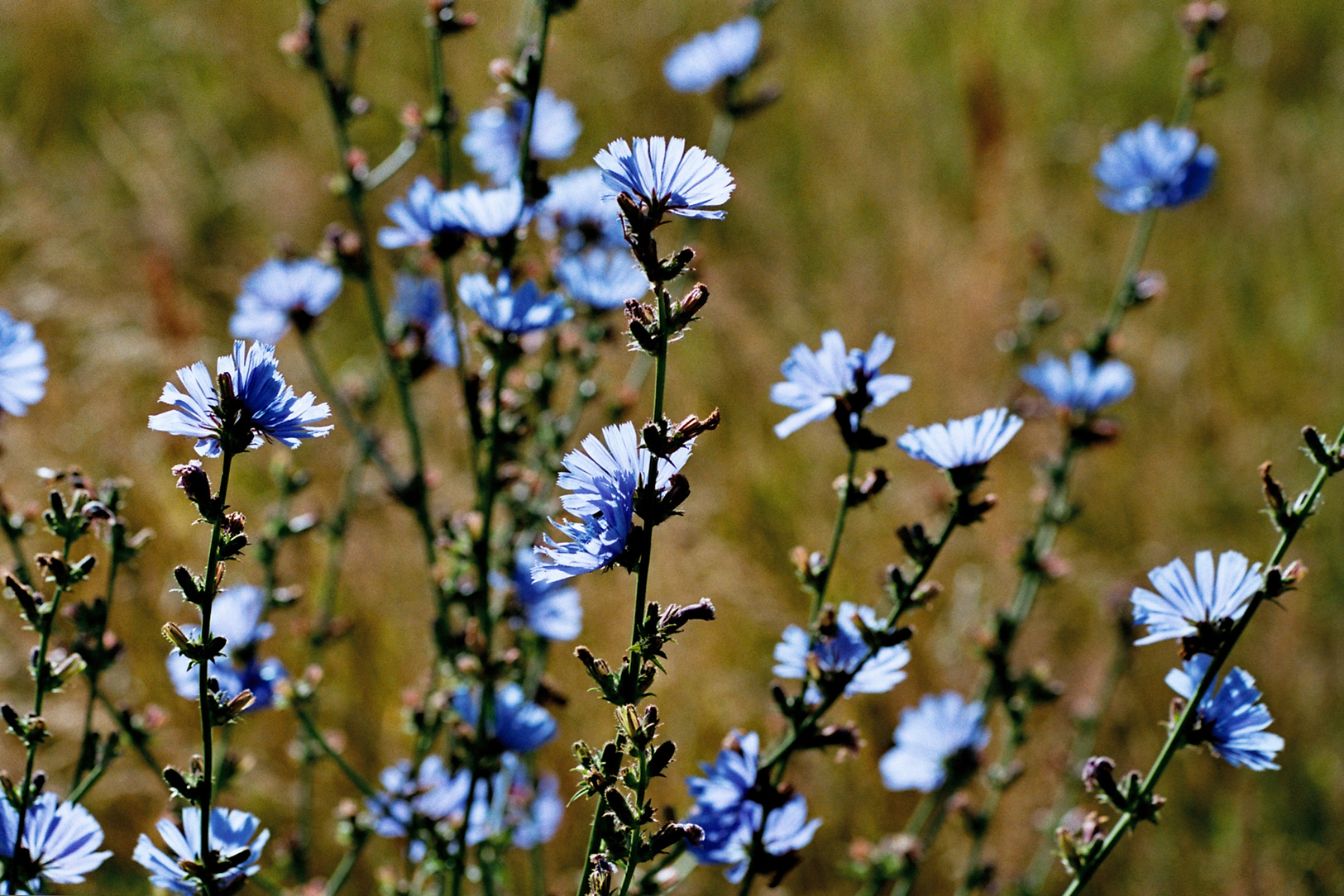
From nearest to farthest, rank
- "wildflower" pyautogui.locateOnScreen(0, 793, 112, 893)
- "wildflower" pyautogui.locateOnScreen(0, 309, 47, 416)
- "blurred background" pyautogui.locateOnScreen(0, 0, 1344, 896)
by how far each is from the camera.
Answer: "wildflower" pyautogui.locateOnScreen(0, 793, 112, 893) < "wildflower" pyautogui.locateOnScreen(0, 309, 47, 416) < "blurred background" pyautogui.locateOnScreen(0, 0, 1344, 896)

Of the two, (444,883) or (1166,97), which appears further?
(1166,97)

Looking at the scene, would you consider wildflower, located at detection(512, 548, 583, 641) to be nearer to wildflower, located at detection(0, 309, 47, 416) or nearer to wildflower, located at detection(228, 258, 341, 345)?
wildflower, located at detection(228, 258, 341, 345)

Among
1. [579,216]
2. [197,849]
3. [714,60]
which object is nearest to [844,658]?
[197,849]

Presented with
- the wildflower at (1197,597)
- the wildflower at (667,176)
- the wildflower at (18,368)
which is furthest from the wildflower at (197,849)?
the wildflower at (1197,597)

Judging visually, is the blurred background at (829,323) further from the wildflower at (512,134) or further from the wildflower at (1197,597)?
the wildflower at (512,134)

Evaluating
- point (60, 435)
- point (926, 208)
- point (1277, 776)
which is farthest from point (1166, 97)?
point (60, 435)

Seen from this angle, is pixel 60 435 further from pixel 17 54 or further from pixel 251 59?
pixel 17 54

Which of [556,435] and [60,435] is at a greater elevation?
[60,435]

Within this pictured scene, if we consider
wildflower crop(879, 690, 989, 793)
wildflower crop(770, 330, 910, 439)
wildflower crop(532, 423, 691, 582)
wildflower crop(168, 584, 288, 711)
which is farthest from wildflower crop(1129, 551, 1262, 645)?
wildflower crop(168, 584, 288, 711)
